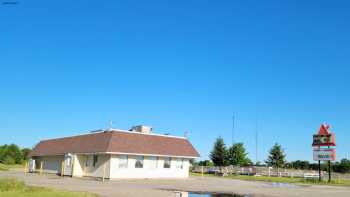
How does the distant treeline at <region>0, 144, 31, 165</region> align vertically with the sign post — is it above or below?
below

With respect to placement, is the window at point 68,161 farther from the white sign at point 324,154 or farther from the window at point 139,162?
the white sign at point 324,154

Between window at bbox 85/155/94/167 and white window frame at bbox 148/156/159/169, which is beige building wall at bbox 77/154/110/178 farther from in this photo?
white window frame at bbox 148/156/159/169

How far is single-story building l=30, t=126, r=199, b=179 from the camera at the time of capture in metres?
35.8

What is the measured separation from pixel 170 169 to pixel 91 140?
29.2ft

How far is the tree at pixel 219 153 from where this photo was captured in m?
70.5

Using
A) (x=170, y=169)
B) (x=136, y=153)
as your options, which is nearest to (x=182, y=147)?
(x=170, y=169)

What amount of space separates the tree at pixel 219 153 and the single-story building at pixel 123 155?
27301mm

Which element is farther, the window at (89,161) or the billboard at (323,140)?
the billboard at (323,140)

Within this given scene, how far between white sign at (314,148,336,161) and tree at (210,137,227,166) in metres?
28.3

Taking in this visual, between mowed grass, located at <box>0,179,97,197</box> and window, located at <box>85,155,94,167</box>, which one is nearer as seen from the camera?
mowed grass, located at <box>0,179,97,197</box>

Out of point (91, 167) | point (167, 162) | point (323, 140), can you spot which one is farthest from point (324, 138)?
point (91, 167)

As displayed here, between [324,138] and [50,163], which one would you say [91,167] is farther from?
[324,138]

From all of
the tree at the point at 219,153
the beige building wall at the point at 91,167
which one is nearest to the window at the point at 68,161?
the beige building wall at the point at 91,167

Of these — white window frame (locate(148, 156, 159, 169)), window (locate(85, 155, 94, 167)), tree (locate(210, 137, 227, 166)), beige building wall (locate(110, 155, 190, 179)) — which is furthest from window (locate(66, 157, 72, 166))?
tree (locate(210, 137, 227, 166))
